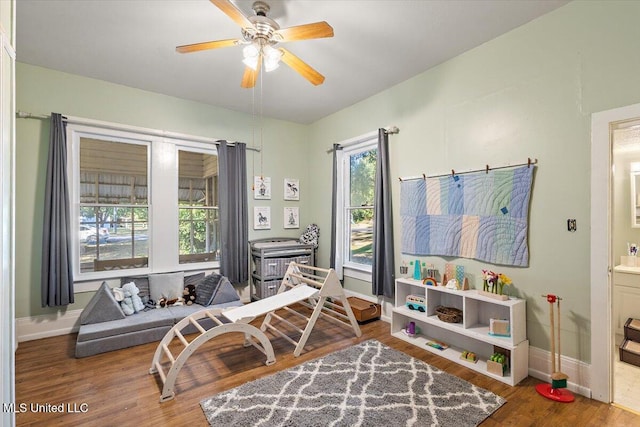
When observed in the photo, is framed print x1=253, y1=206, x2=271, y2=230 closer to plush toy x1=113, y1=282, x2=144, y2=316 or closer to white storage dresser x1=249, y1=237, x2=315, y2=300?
white storage dresser x1=249, y1=237, x2=315, y2=300

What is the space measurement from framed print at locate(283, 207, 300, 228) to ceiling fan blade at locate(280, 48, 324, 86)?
258 centimetres

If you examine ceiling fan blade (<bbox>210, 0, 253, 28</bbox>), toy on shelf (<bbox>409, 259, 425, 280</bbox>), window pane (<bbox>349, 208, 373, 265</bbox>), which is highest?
ceiling fan blade (<bbox>210, 0, 253, 28</bbox>)

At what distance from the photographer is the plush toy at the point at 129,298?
3198 millimetres

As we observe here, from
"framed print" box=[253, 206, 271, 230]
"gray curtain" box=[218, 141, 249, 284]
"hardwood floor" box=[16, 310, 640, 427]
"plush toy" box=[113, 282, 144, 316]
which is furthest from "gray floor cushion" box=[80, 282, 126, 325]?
"framed print" box=[253, 206, 271, 230]

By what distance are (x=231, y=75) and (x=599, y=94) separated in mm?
3233

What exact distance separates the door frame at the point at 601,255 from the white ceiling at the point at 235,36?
1.08 meters

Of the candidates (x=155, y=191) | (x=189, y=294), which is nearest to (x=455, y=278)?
(x=189, y=294)

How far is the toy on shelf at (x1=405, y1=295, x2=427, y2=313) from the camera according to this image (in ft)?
9.82

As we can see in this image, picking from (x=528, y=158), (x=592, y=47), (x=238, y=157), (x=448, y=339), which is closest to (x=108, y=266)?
(x=238, y=157)

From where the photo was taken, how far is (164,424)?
1827 millimetres

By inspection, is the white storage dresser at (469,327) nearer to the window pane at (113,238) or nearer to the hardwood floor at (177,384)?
the hardwood floor at (177,384)

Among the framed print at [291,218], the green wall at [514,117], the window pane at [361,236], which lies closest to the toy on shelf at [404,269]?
the green wall at [514,117]

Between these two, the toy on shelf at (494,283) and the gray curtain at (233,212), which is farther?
the gray curtain at (233,212)

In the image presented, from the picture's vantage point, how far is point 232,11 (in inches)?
69.5
